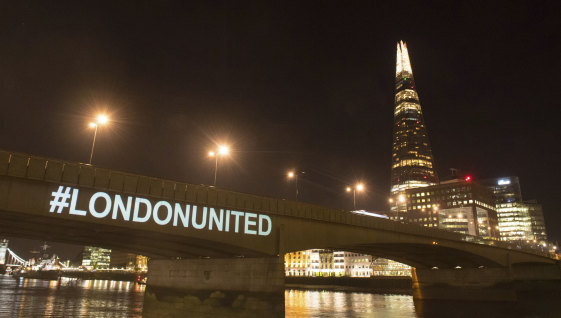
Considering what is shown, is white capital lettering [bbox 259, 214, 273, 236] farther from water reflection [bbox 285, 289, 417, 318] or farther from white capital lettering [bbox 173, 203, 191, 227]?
water reflection [bbox 285, 289, 417, 318]

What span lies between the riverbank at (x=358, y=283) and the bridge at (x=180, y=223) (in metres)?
56.1

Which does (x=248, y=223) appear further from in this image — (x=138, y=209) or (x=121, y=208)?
(x=121, y=208)

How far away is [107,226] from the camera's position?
25922 mm

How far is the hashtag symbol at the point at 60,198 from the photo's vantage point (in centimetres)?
2344

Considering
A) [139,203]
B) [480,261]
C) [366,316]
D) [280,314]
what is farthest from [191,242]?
[480,261]

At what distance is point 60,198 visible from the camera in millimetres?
23734

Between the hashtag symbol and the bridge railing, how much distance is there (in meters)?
0.50

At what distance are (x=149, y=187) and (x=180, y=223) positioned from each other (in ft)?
11.6

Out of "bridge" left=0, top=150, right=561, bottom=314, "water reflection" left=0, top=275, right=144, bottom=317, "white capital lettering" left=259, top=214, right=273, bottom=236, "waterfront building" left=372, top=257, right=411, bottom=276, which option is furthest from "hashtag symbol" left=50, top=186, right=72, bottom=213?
"waterfront building" left=372, top=257, right=411, bottom=276

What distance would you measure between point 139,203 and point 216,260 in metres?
12.2

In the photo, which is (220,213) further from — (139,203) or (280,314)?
(280,314)

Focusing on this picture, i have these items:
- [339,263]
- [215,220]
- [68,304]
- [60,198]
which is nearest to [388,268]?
[339,263]

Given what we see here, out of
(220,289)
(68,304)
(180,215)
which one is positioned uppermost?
(180,215)

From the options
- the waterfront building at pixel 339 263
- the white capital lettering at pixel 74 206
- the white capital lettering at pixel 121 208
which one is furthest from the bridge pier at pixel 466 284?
the waterfront building at pixel 339 263
